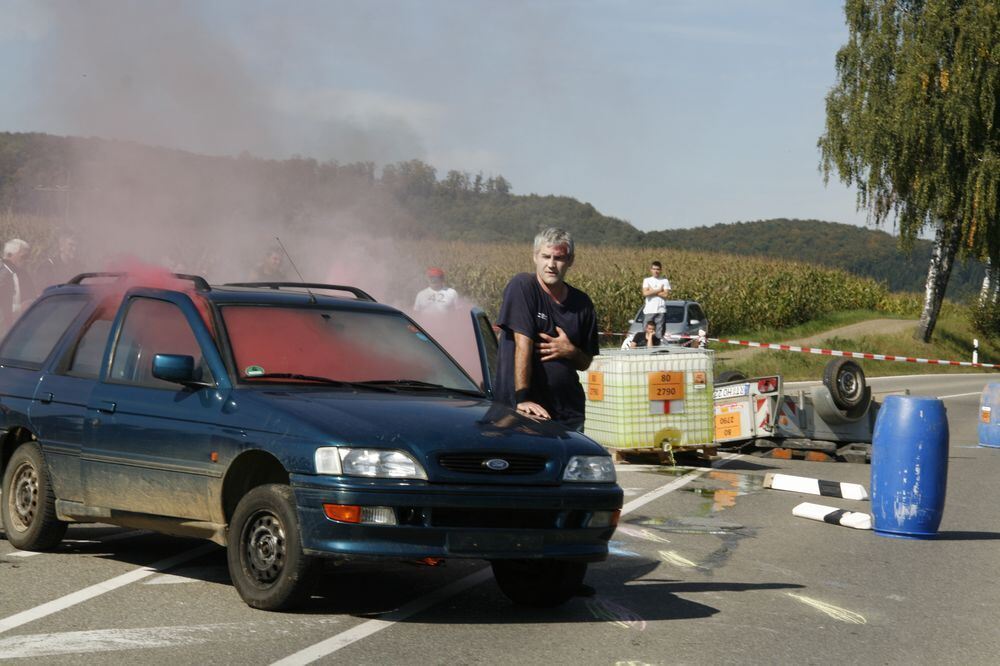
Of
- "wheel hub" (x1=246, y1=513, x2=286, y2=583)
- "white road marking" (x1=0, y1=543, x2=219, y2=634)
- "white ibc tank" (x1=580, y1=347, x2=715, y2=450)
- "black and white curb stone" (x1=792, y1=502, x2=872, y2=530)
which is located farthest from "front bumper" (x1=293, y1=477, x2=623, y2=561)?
"white ibc tank" (x1=580, y1=347, x2=715, y2=450)

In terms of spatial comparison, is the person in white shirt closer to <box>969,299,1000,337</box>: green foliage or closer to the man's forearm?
the man's forearm

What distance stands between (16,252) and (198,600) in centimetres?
984

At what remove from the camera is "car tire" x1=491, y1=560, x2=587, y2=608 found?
706 cm

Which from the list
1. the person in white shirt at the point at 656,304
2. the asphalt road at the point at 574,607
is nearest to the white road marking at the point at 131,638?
the asphalt road at the point at 574,607

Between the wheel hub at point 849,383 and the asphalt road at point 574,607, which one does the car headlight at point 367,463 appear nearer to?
the asphalt road at point 574,607

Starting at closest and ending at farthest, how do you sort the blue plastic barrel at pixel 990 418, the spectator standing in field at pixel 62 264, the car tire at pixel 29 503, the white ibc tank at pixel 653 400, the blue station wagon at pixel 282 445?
the blue station wagon at pixel 282 445 → the car tire at pixel 29 503 → the white ibc tank at pixel 653 400 → the spectator standing in field at pixel 62 264 → the blue plastic barrel at pixel 990 418

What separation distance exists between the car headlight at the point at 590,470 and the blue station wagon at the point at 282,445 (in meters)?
0.01

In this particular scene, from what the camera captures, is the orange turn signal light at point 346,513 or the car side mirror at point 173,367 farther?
the car side mirror at point 173,367

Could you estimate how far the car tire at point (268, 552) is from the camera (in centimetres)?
639

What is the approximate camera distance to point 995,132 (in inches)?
1713

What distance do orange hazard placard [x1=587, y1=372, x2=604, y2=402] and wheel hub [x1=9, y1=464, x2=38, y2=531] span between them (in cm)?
715

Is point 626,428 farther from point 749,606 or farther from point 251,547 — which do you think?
point 251,547

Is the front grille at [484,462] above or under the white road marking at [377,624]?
above

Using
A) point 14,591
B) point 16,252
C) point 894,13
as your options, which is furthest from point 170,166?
point 894,13
